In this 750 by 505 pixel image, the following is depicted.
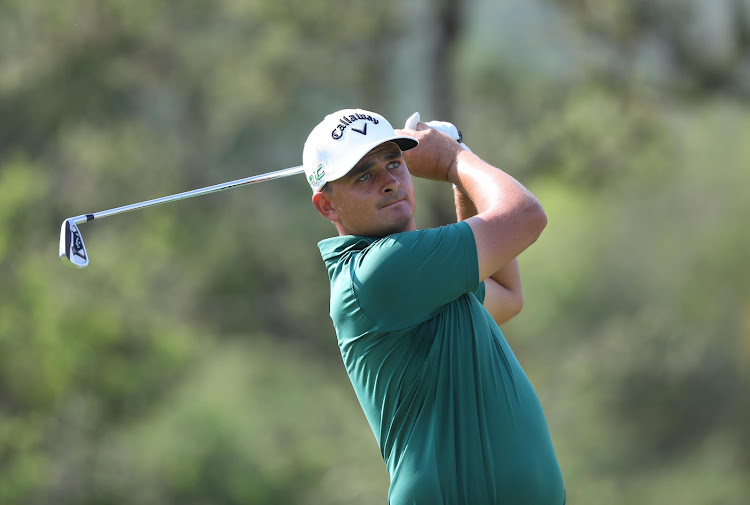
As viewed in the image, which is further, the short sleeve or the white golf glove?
the white golf glove

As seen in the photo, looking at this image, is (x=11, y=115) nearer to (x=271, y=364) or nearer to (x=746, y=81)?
(x=271, y=364)

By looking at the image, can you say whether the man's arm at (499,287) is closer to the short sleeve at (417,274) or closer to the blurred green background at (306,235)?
the short sleeve at (417,274)

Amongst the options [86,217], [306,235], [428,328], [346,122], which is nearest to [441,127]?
[346,122]

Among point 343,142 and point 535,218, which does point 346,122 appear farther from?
point 535,218

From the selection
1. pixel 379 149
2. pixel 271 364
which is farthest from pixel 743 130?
pixel 379 149

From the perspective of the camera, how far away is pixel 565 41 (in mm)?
11828

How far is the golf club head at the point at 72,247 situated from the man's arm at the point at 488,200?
0.75 m

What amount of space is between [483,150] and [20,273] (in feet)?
15.1

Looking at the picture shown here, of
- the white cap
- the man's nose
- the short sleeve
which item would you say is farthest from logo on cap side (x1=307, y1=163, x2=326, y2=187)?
the short sleeve

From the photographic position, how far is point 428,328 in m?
2.13

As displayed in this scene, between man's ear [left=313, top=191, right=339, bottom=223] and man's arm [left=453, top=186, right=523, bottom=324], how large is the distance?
0.33 m

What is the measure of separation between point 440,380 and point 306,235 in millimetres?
10926

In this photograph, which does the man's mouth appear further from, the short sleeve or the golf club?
the golf club

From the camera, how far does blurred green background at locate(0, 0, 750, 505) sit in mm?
10445
